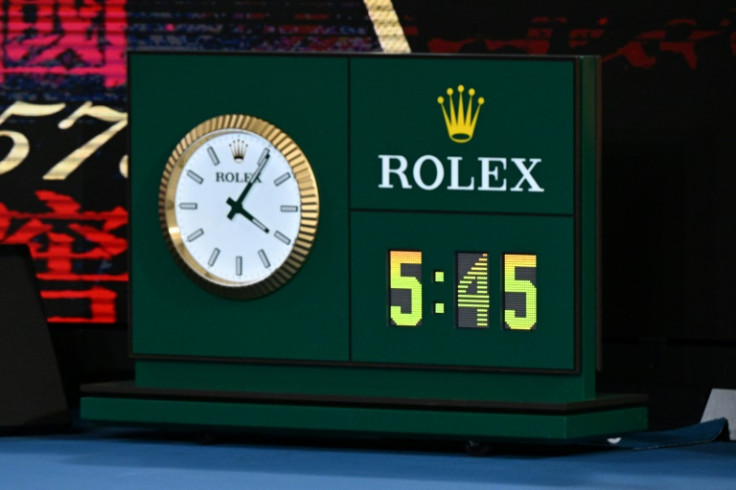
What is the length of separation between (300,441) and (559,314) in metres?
1.43

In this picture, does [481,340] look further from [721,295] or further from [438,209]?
[721,295]

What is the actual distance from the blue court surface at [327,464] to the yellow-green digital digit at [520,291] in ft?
1.91

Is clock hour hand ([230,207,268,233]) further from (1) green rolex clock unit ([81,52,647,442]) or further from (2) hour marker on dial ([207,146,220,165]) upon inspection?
(2) hour marker on dial ([207,146,220,165])

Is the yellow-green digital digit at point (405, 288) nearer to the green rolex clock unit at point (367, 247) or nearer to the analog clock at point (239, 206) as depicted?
the green rolex clock unit at point (367, 247)

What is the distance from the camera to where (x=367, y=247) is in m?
7.45

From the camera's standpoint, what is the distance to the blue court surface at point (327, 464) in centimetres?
661

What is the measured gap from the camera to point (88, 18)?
9.12m

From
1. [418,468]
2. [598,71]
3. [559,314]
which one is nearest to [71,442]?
[418,468]

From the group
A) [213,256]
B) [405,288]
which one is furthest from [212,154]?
[405,288]

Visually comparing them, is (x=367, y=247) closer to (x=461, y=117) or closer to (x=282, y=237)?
(x=282, y=237)

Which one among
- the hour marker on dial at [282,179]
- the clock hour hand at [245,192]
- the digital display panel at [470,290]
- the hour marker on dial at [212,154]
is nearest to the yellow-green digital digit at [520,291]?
the digital display panel at [470,290]

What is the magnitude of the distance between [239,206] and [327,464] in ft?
3.98

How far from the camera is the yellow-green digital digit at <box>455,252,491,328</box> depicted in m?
7.33

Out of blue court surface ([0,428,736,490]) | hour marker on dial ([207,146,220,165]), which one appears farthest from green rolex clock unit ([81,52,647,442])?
blue court surface ([0,428,736,490])
